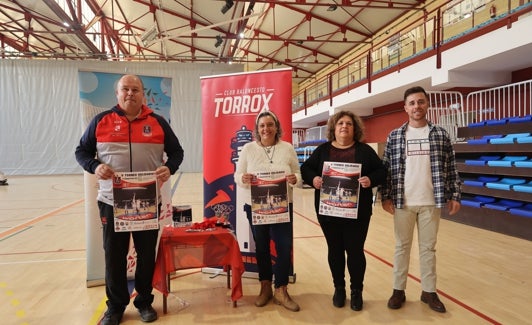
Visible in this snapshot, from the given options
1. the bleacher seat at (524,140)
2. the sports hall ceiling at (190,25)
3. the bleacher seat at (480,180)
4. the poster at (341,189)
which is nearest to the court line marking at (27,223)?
the poster at (341,189)

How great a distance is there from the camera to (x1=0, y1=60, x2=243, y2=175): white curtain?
16312 mm

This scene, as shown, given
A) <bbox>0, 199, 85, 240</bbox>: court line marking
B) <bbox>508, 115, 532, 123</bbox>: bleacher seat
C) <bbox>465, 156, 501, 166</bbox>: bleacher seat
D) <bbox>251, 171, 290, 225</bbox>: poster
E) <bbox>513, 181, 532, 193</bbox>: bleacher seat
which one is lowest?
<bbox>0, 199, 85, 240</bbox>: court line marking

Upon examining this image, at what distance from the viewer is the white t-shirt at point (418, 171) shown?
2432 millimetres

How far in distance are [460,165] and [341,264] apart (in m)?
4.35

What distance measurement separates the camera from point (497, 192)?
5.07 meters

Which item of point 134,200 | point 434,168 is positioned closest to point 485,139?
point 434,168

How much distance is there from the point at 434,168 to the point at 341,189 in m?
0.69

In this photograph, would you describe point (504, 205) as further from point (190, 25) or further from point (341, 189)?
point (190, 25)

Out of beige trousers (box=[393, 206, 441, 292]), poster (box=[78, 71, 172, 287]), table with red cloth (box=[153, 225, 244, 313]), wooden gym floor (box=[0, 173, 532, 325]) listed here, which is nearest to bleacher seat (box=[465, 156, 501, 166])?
wooden gym floor (box=[0, 173, 532, 325])

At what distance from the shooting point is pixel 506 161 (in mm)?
4969

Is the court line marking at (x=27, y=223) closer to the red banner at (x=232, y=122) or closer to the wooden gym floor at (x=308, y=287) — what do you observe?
the wooden gym floor at (x=308, y=287)

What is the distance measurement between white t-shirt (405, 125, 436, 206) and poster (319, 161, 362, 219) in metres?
0.42

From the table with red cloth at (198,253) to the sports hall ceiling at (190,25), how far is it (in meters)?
10.5

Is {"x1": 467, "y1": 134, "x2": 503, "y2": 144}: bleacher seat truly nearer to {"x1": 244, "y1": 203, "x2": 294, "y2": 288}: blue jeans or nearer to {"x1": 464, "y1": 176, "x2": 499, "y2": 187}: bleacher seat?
{"x1": 464, "y1": 176, "x2": 499, "y2": 187}: bleacher seat
